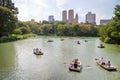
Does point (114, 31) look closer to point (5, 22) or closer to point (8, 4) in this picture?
point (5, 22)

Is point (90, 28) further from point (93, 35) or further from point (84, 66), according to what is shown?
point (84, 66)

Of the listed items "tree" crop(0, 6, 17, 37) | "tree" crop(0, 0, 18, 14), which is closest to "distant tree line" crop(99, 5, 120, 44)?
"tree" crop(0, 6, 17, 37)

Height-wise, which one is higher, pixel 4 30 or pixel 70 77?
pixel 4 30

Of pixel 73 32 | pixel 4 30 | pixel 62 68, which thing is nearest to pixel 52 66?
pixel 62 68

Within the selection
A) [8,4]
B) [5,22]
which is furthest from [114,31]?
[8,4]

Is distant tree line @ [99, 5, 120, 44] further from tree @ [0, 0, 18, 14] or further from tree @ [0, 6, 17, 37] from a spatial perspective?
tree @ [0, 0, 18, 14]

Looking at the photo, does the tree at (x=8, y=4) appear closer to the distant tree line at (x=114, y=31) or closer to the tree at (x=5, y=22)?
the tree at (x=5, y=22)

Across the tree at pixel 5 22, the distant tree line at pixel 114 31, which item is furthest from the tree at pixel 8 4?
the distant tree line at pixel 114 31

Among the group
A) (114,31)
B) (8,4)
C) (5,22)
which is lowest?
(114,31)

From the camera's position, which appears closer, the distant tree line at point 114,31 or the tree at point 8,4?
the distant tree line at point 114,31

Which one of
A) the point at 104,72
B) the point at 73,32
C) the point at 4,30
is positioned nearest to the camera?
the point at 104,72

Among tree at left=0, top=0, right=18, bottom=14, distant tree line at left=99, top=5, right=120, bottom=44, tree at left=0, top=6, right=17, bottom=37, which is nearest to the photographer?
distant tree line at left=99, top=5, right=120, bottom=44
